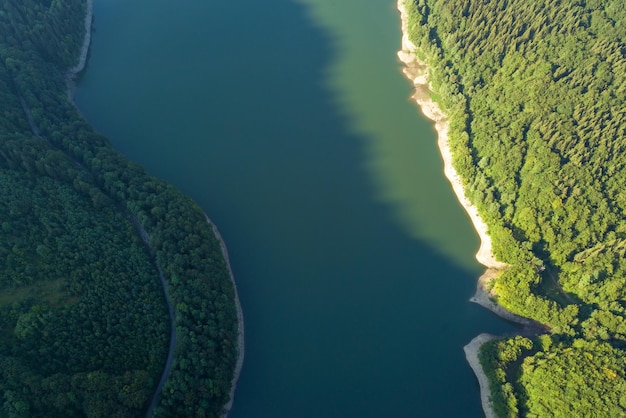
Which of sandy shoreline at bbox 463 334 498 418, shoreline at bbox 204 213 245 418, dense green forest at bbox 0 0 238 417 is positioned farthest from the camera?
sandy shoreline at bbox 463 334 498 418

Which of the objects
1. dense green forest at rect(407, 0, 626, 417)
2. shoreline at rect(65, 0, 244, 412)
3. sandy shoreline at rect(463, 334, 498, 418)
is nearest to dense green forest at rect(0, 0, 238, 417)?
shoreline at rect(65, 0, 244, 412)

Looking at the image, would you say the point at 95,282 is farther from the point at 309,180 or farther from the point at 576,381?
the point at 576,381

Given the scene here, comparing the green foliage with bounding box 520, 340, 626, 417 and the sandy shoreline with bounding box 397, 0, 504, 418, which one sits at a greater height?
the sandy shoreline with bounding box 397, 0, 504, 418

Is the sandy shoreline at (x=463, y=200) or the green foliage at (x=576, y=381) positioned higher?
the sandy shoreline at (x=463, y=200)

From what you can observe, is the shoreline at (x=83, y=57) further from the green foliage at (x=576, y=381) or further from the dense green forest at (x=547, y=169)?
the green foliage at (x=576, y=381)

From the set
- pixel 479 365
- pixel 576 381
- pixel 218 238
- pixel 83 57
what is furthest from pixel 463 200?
pixel 83 57

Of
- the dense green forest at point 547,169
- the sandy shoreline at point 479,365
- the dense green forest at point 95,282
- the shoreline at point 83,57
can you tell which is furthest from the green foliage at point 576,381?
the shoreline at point 83,57

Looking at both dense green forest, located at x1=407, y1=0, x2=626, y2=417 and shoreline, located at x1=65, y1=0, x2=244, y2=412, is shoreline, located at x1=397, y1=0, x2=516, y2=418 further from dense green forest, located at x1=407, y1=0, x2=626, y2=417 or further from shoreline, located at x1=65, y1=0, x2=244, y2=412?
shoreline, located at x1=65, y1=0, x2=244, y2=412
